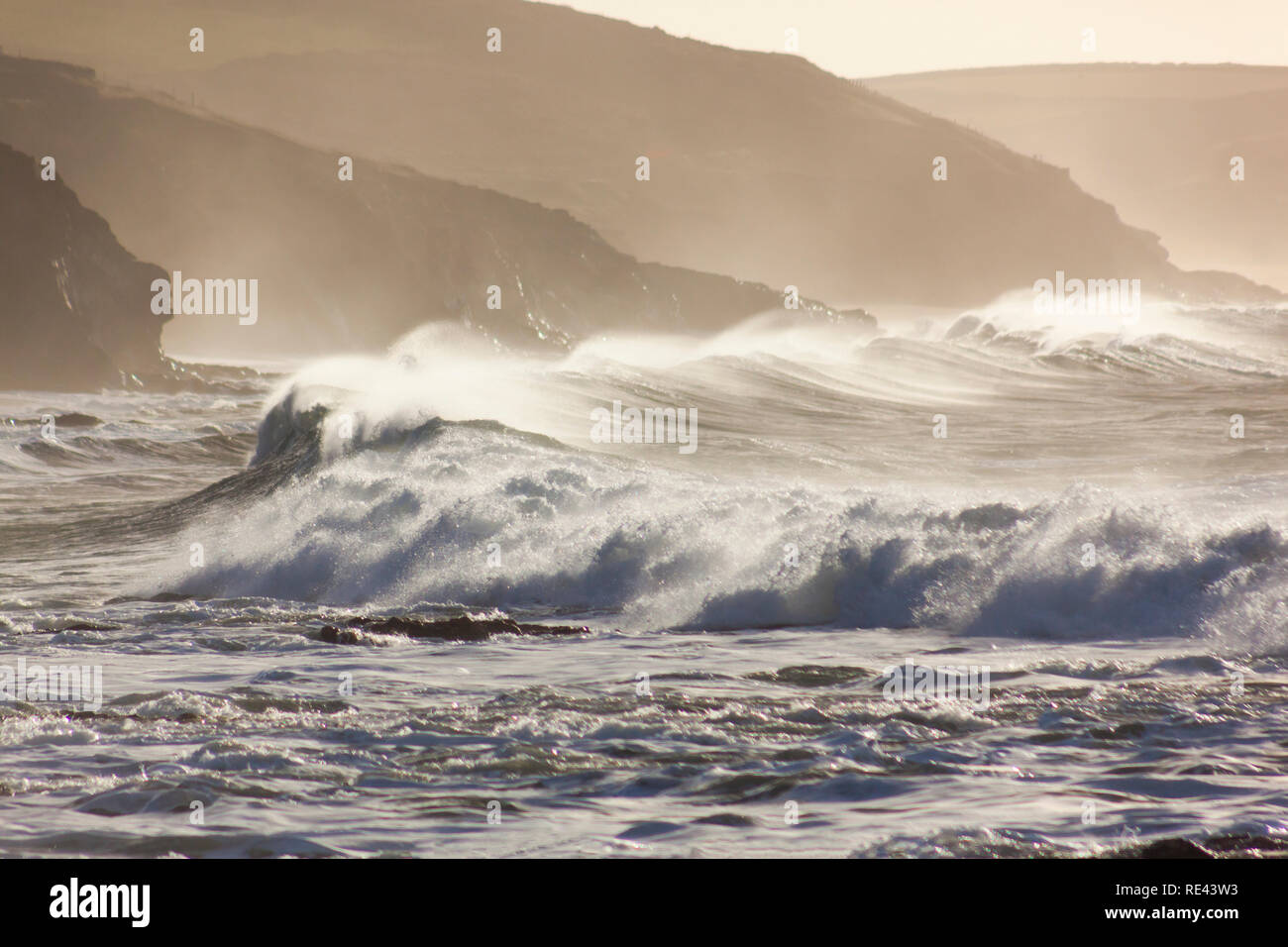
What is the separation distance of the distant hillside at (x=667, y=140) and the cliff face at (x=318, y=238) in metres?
56.9

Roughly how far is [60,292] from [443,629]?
38716 mm

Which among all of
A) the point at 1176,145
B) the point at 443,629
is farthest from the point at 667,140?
the point at 443,629

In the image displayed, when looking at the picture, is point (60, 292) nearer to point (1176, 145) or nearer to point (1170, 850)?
point (1170, 850)

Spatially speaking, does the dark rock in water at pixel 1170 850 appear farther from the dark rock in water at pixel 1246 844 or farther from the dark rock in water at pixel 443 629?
the dark rock in water at pixel 443 629

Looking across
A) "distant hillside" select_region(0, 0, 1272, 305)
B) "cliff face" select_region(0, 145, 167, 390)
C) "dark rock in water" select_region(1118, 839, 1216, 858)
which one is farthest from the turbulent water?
"distant hillside" select_region(0, 0, 1272, 305)

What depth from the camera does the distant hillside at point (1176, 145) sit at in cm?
17800

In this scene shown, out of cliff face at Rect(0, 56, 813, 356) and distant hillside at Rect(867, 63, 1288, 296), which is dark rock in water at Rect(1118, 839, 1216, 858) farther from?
distant hillside at Rect(867, 63, 1288, 296)

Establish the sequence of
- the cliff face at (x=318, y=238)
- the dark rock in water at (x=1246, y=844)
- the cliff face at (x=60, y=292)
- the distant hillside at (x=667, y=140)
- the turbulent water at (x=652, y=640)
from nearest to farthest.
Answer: the dark rock in water at (x=1246, y=844), the turbulent water at (x=652, y=640), the cliff face at (x=60, y=292), the cliff face at (x=318, y=238), the distant hillside at (x=667, y=140)

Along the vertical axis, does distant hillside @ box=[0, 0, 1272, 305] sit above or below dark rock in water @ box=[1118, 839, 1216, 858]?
above

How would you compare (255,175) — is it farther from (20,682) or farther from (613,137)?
(613,137)

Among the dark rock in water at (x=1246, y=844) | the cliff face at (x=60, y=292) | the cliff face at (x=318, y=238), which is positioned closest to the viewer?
the dark rock in water at (x=1246, y=844)

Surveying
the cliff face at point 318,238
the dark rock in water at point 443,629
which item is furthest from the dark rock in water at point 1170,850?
the cliff face at point 318,238

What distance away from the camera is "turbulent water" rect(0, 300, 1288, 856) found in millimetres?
5391

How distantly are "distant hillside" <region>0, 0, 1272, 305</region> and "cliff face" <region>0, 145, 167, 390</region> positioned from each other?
290ft
